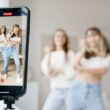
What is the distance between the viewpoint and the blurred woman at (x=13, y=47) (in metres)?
0.45

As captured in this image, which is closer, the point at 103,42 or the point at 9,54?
the point at 9,54

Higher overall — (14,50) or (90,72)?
(14,50)

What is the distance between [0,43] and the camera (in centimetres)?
46

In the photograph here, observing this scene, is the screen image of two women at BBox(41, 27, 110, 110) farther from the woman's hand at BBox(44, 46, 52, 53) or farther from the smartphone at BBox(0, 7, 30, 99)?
the smartphone at BBox(0, 7, 30, 99)

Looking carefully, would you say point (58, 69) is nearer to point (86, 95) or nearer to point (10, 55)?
point (86, 95)

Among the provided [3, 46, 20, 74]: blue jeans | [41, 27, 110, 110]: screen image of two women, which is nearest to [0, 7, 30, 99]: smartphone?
[3, 46, 20, 74]: blue jeans

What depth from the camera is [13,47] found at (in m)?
0.46

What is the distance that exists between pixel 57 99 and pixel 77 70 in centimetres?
21

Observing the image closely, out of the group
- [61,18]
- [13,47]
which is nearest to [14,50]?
[13,47]

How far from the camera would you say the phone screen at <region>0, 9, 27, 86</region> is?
451 mm

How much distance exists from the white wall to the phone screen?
113cm

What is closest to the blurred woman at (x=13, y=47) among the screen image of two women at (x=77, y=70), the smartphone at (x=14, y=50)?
the smartphone at (x=14, y=50)

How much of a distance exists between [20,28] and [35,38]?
3.76 feet

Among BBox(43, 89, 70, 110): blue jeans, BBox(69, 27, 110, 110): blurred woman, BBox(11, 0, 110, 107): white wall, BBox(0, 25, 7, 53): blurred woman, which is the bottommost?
BBox(43, 89, 70, 110): blue jeans
